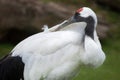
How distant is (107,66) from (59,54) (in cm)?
369

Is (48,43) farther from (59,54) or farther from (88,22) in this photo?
(88,22)

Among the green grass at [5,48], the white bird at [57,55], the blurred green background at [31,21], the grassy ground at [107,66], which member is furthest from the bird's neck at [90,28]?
the green grass at [5,48]

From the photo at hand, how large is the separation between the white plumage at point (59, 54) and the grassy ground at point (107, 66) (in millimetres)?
2673

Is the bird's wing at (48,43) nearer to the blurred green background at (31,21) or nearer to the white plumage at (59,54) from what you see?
the white plumage at (59,54)

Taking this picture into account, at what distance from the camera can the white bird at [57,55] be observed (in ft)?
24.3

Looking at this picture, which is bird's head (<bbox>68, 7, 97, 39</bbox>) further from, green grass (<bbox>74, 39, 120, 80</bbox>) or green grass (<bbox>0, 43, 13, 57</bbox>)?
green grass (<bbox>0, 43, 13, 57</bbox>)

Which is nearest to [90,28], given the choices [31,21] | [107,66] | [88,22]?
[88,22]

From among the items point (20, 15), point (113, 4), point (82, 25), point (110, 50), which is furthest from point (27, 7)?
point (82, 25)

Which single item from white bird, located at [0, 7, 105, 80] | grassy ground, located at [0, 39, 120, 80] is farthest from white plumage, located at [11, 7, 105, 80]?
grassy ground, located at [0, 39, 120, 80]

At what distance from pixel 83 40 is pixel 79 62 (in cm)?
24

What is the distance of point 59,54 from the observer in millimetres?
7465

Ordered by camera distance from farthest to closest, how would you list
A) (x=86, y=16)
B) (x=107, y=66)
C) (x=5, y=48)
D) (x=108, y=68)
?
1. (x=5, y=48)
2. (x=107, y=66)
3. (x=108, y=68)
4. (x=86, y=16)

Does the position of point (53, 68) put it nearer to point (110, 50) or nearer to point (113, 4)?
point (110, 50)

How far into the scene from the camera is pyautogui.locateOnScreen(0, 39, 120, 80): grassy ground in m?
10.3
